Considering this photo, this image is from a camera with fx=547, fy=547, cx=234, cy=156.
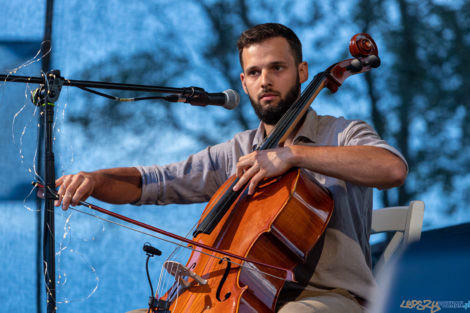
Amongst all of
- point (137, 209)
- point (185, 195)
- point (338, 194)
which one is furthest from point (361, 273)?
point (137, 209)

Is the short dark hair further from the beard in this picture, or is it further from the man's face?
the beard

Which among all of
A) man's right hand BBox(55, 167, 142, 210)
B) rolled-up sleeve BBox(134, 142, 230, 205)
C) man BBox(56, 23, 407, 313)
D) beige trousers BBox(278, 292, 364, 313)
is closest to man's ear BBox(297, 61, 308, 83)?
man BBox(56, 23, 407, 313)

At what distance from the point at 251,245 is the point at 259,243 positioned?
3 cm

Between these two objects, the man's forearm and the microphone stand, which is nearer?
the microphone stand

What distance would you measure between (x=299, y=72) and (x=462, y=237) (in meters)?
1.55

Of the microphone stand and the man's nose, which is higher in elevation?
the man's nose

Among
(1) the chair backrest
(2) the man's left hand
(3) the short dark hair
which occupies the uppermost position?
(3) the short dark hair

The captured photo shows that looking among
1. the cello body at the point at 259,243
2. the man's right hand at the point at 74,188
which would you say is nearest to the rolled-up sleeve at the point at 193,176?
the man's right hand at the point at 74,188

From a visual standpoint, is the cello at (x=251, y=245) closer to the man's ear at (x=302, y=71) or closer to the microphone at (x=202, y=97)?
the microphone at (x=202, y=97)

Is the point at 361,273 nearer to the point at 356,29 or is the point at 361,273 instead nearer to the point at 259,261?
the point at 259,261

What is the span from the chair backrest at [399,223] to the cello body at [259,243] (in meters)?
0.41

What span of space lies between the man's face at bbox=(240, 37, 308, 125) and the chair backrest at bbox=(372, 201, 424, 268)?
20.7 inches

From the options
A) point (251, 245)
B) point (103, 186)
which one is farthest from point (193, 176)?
point (251, 245)

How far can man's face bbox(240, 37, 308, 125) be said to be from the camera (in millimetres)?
1852
